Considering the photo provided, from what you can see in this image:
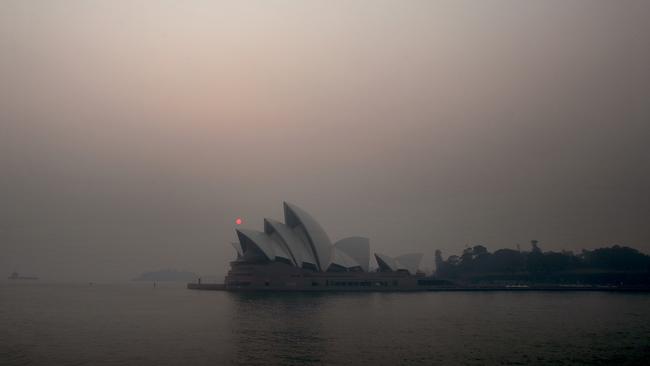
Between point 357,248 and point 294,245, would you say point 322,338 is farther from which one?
point 357,248

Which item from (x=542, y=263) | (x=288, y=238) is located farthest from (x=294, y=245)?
(x=542, y=263)

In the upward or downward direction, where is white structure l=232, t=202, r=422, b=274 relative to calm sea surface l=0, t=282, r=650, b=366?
upward

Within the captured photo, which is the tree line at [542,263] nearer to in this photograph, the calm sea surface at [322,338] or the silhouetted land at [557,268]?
the silhouetted land at [557,268]

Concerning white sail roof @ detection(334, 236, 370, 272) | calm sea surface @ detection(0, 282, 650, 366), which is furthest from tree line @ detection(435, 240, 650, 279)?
calm sea surface @ detection(0, 282, 650, 366)

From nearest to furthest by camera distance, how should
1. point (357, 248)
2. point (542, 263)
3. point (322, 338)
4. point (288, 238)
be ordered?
point (322, 338) → point (288, 238) → point (357, 248) → point (542, 263)

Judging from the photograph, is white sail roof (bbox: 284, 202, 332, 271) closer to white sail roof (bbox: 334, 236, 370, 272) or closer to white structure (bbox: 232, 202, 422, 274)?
white structure (bbox: 232, 202, 422, 274)

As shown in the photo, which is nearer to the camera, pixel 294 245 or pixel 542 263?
pixel 294 245
